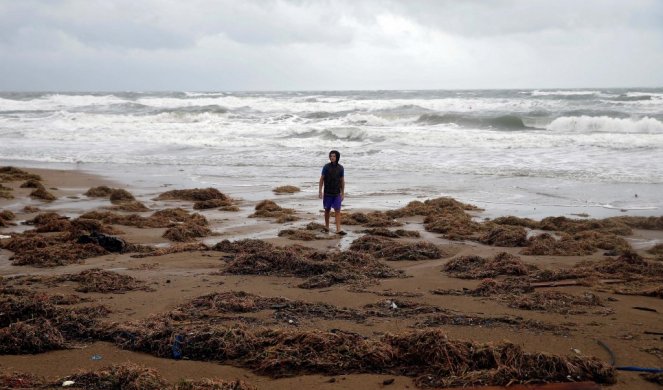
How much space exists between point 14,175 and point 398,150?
14.1 metres

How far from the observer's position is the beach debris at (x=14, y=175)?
16219 millimetres

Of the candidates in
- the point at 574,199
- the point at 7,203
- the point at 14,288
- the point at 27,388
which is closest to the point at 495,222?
the point at 574,199

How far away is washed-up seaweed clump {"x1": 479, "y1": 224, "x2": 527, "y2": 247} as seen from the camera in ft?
30.2

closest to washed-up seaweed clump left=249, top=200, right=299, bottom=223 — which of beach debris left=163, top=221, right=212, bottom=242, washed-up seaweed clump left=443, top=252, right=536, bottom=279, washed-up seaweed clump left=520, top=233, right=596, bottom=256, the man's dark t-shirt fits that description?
the man's dark t-shirt

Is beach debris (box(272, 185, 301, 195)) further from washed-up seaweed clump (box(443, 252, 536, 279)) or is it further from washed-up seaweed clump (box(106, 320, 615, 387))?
washed-up seaweed clump (box(106, 320, 615, 387))

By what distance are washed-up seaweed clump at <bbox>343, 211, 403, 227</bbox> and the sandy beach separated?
56 millimetres

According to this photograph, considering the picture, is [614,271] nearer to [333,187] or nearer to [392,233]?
[392,233]

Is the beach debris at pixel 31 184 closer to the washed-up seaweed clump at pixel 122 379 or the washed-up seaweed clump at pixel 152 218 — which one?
the washed-up seaweed clump at pixel 152 218

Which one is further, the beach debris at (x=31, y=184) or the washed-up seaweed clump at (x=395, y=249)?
the beach debris at (x=31, y=184)

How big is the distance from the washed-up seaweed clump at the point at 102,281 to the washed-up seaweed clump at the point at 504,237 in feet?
17.4

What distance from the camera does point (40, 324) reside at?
197 inches

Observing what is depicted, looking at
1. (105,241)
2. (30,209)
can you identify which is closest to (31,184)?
(30,209)

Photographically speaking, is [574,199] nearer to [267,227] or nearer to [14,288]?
[267,227]

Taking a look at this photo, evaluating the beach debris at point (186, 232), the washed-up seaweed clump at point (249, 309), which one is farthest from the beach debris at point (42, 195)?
the washed-up seaweed clump at point (249, 309)
